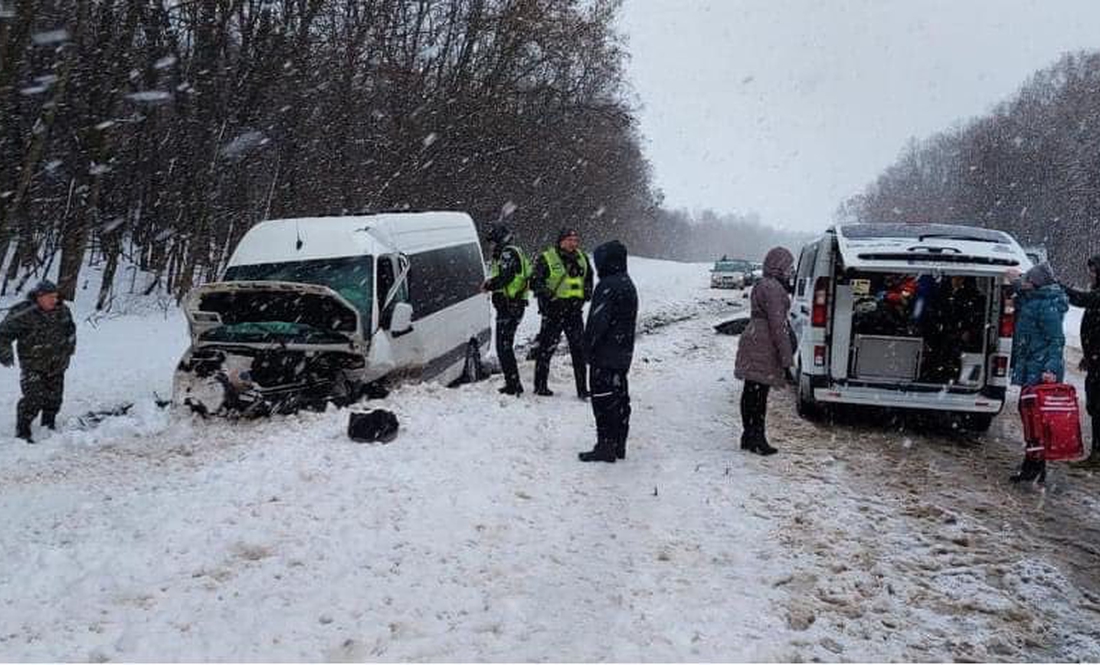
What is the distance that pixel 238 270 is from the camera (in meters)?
9.45

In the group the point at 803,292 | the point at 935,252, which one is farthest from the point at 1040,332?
the point at 803,292

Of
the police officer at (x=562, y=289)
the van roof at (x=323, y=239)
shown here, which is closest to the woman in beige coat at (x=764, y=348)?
the police officer at (x=562, y=289)

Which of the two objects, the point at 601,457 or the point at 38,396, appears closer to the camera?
the point at 601,457

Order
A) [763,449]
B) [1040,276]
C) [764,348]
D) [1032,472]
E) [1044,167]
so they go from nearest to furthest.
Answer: [1032,472], [764,348], [763,449], [1040,276], [1044,167]

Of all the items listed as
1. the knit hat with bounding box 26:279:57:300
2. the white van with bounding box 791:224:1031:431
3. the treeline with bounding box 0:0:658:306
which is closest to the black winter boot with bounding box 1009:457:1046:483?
the white van with bounding box 791:224:1031:431

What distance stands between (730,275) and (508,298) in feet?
103

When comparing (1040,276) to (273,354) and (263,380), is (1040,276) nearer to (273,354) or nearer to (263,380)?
(273,354)

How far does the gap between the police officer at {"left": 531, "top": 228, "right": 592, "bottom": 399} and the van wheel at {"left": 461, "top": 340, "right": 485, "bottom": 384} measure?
8.88ft

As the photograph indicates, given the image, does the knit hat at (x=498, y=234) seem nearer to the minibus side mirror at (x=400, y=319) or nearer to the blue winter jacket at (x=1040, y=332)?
the minibus side mirror at (x=400, y=319)

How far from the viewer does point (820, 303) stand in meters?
8.69

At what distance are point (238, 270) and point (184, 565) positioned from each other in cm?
524

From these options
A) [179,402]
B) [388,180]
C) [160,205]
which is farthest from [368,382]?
[388,180]

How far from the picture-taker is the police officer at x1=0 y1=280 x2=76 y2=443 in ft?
27.5

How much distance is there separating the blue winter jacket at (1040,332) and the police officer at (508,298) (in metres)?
4.94
